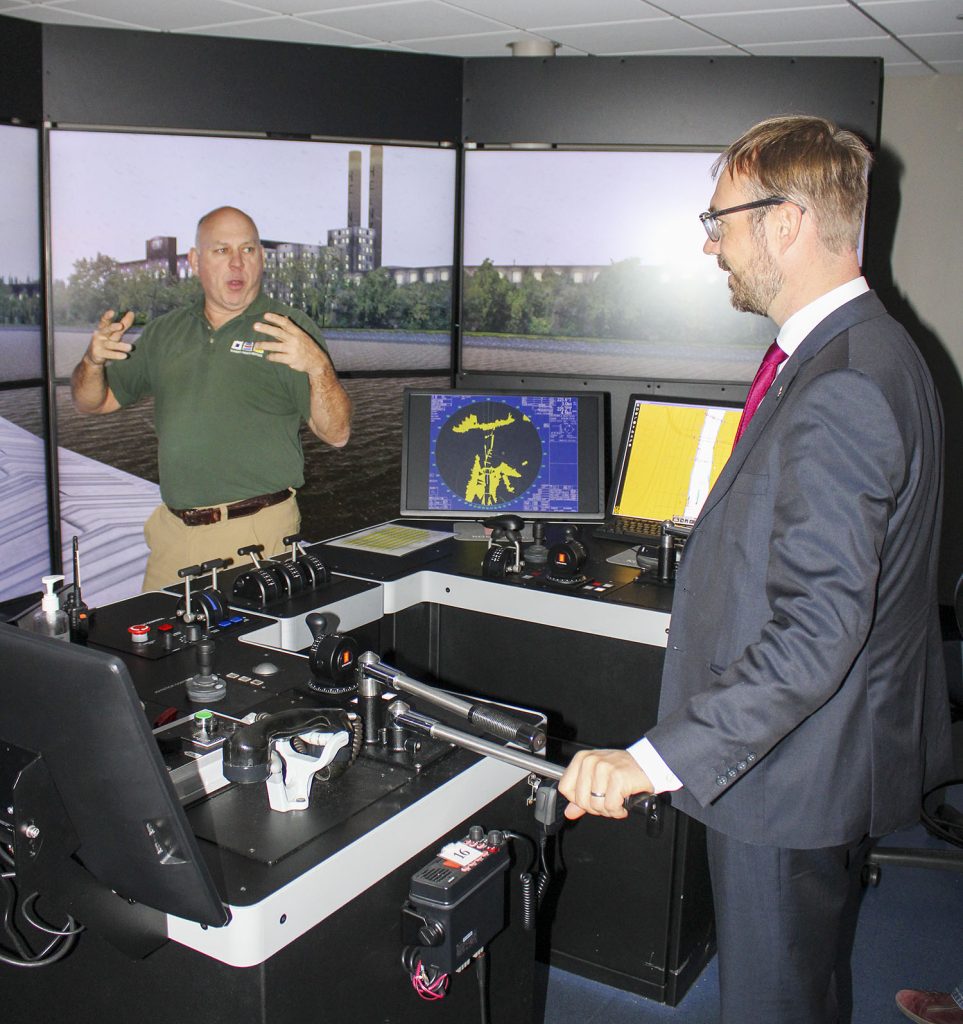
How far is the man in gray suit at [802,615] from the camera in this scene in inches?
50.5

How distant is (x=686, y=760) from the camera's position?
1316 millimetres

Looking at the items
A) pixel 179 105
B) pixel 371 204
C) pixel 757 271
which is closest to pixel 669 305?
pixel 371 204

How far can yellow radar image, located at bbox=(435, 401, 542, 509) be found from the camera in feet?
9.97

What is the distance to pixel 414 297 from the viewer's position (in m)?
3.76

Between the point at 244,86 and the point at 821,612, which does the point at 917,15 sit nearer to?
the point at 244,86

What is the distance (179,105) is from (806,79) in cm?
201

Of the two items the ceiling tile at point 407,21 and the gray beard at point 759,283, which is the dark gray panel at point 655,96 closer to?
the ceiling tile at point 407,21

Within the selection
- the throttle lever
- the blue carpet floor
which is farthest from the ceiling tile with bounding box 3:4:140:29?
the blue carpet floor

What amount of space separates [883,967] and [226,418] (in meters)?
2.32

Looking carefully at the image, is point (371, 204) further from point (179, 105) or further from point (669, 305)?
point (669, 305)

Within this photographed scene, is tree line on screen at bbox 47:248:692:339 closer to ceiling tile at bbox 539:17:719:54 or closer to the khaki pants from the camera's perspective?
the khaki pants

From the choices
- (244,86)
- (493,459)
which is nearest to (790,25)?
(244,86)

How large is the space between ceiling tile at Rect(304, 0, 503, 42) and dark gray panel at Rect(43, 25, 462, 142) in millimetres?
225

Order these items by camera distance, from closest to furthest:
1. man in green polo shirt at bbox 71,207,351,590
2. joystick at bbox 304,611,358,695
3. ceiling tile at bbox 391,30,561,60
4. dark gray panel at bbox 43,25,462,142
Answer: joystick at bbox 304,611,358,695 < man in green polo shirt at bbox 71,207,351,590 < dark gray panel at bbox 43,25,462,142 < ceiling tile at bbox 391,30,561,60
